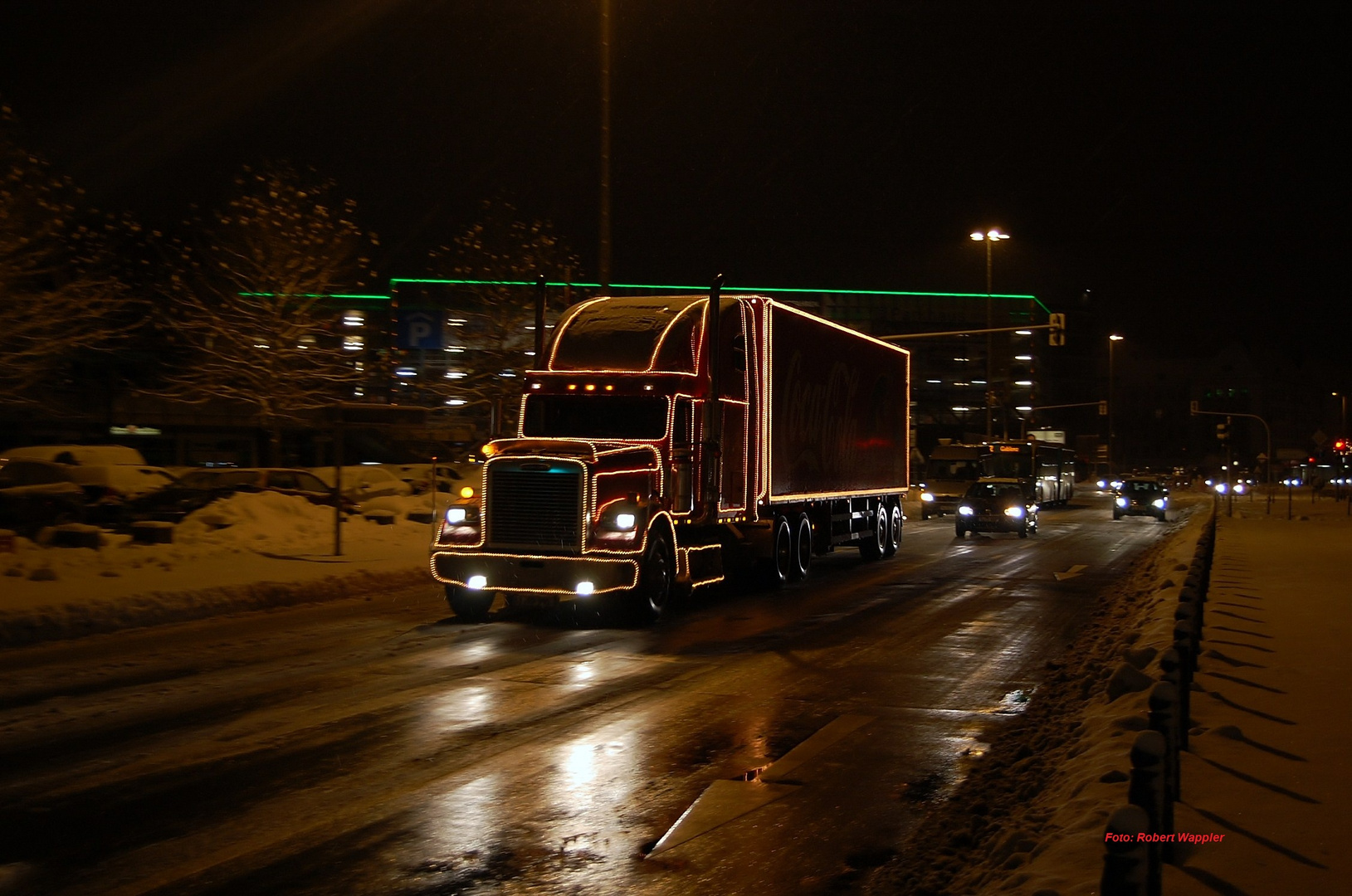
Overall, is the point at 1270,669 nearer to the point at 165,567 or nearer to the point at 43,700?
the point at 43,700

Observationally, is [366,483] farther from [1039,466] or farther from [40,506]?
[1039,466]

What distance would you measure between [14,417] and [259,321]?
19.3m

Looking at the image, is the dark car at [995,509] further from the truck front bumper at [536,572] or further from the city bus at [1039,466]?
the truck front bumper at [536,572]

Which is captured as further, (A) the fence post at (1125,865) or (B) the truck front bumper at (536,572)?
(B) the truck front bumper at (536,572)

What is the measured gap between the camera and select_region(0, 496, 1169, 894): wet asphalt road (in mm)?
5828

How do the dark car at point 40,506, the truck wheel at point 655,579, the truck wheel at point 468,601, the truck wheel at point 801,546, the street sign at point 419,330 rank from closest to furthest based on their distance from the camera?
1. the truck wheel at point 655,579
2. the truck wheel at point 468,601
3. the truck wheel at point 801,546
4. the dark car at point 40,506
5. the street sign at point 419,330

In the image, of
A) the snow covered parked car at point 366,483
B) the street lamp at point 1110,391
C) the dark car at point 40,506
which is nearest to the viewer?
the dark car at point 40,506

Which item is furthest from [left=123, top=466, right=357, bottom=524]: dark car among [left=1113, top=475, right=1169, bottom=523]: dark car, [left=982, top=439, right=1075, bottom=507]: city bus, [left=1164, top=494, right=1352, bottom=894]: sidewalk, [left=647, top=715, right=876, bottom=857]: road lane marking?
[left=1113, top=475, right=1169, bottom=523]: dark car

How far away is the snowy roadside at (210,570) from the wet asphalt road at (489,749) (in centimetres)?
70

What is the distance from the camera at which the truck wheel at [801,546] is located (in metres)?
20.9

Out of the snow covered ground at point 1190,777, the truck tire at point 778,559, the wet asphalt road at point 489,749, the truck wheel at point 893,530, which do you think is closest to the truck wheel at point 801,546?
the truck tire at point 778,559

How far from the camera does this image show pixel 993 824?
646 cm

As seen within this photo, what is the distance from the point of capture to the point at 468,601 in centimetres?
1520

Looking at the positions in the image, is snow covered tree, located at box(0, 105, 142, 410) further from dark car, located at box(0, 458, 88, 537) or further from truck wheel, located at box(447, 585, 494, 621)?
truck wheel, located at box(447, 585, 494, 621)
